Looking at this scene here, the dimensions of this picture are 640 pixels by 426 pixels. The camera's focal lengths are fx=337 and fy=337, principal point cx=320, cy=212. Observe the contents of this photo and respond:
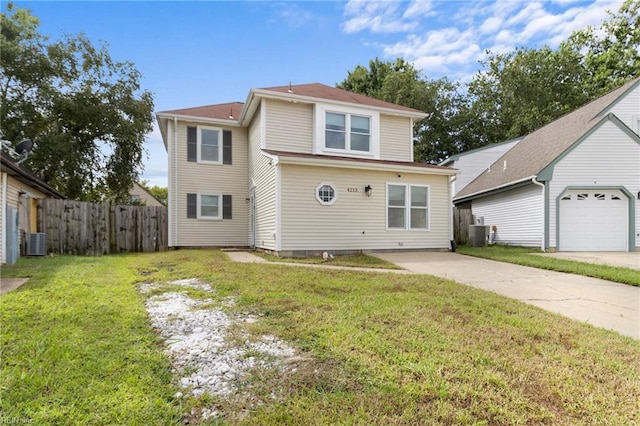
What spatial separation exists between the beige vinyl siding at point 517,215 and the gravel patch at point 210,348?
38.7 ft

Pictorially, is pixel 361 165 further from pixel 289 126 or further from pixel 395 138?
pixel 395 138

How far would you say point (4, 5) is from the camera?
58.7 ft

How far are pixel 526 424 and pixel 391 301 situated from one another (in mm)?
2400

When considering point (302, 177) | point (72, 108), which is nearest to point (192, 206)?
point (302, 177)

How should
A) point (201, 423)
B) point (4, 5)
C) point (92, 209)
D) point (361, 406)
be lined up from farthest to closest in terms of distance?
point (4, 5) < point (92, 209) < point (361, 406) < point (201, 423)

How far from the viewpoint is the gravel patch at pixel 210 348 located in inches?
91.6

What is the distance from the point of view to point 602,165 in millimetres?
11727

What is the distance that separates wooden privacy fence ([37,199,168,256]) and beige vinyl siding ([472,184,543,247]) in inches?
527

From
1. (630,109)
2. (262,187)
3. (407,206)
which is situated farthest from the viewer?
(630,109)

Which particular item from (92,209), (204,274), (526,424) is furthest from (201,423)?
(92,209)

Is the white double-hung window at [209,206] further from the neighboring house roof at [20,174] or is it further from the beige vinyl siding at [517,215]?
the beige vinyl siding at [517,215]

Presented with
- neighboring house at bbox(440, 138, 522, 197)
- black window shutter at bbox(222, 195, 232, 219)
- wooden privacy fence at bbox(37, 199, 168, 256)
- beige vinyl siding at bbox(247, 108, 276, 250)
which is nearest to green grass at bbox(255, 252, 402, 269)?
beige vinyl siding at bbox(247, 108, 276, 250)

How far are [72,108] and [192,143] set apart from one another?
8.20 meters

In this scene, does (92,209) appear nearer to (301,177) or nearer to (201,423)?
(301,177)
